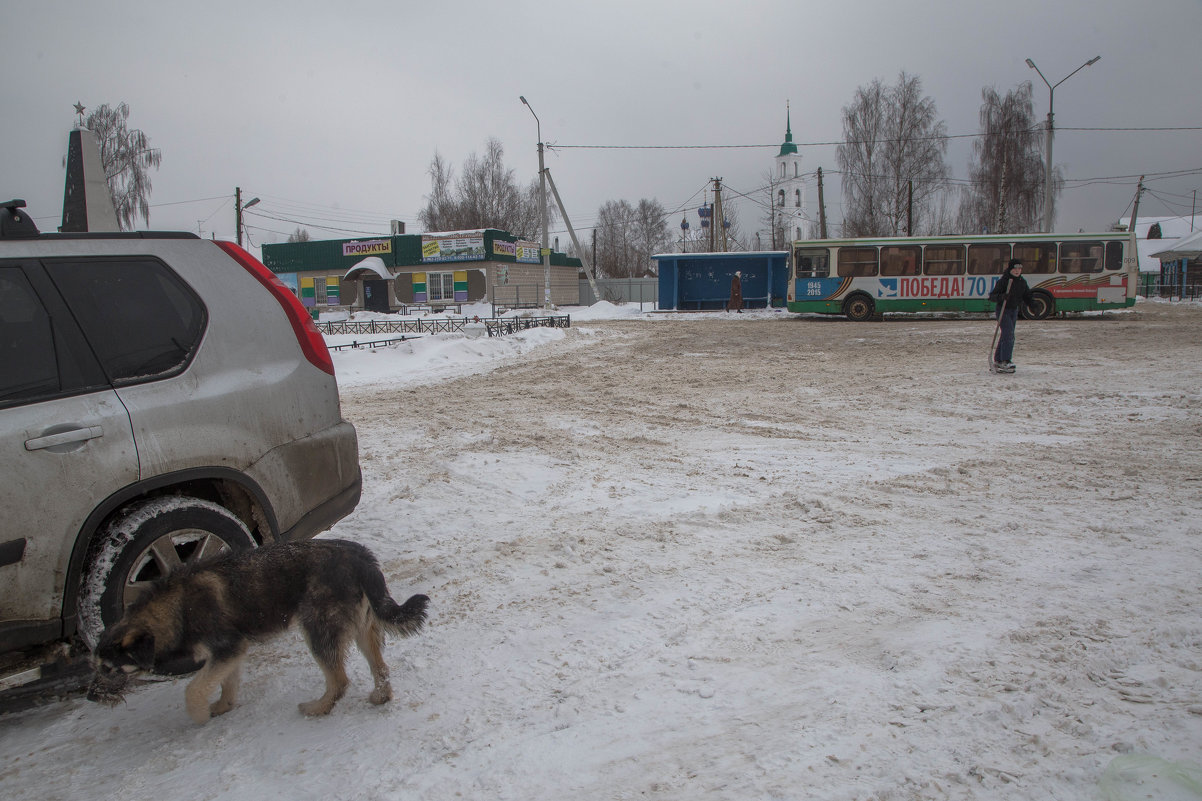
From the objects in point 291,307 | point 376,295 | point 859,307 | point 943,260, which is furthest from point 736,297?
point 291,307

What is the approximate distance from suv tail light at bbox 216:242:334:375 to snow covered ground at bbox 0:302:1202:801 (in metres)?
1.28

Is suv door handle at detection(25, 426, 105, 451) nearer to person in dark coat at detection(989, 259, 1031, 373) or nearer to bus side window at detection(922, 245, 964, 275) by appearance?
person in dark coat at detection(989, 259, 1031, 373)

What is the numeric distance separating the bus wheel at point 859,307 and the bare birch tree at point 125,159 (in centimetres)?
3276

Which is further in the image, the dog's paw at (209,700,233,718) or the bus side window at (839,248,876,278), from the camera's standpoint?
the bus side window at (839,248,876,278)

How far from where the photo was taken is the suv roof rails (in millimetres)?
2689

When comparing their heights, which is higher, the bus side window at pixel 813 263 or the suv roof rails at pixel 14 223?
the bus side window at pixel 813 263

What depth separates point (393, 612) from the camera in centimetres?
268

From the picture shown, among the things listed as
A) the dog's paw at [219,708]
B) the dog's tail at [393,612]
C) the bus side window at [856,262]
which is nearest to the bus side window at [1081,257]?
the bus side window at [856,262]

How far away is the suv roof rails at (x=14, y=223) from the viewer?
269 centimetres

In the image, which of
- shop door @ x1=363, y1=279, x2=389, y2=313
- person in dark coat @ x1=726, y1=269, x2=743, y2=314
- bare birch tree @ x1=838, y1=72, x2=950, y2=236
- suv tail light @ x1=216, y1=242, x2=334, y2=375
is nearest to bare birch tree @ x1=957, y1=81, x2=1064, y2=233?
bare birch tree @ x1=838, y1=72, x2=950, y2=236

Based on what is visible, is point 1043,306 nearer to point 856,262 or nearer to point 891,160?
point 856,262

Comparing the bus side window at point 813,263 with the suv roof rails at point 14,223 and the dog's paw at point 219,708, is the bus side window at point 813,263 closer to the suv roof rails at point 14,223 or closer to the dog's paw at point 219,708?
the suv roof rails at point 14,223

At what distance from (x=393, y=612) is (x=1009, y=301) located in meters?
10.3

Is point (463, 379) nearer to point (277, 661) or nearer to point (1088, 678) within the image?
point (277, 661)
